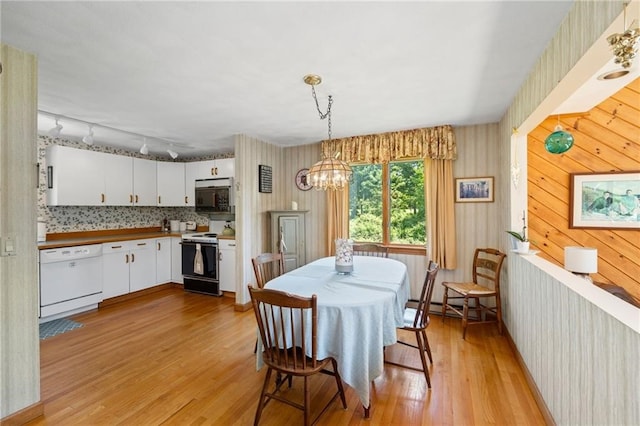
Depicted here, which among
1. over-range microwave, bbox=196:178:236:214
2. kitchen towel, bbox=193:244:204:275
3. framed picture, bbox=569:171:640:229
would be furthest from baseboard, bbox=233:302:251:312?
framed picture, bbox=569:171:640:229

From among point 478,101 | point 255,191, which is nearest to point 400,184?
point 478,101

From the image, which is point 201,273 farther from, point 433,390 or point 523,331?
point 523,331

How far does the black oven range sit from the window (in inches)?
86.3

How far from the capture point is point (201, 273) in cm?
445

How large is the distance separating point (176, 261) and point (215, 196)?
54.9 inches

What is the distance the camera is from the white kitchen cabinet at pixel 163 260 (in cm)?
470

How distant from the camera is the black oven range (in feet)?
14.4

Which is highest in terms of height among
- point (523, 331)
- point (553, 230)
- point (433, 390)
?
point (553, 230)

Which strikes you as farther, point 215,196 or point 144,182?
point 144,182

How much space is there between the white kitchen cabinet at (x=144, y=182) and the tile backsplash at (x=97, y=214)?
37 centimetres

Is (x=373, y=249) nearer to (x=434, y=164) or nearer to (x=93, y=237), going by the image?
(x=434, y=164)

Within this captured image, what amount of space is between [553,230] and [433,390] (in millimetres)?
2220

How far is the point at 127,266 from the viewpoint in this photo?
4223 millimetres

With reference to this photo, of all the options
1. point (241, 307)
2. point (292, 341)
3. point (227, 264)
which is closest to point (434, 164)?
point (292, 341)
